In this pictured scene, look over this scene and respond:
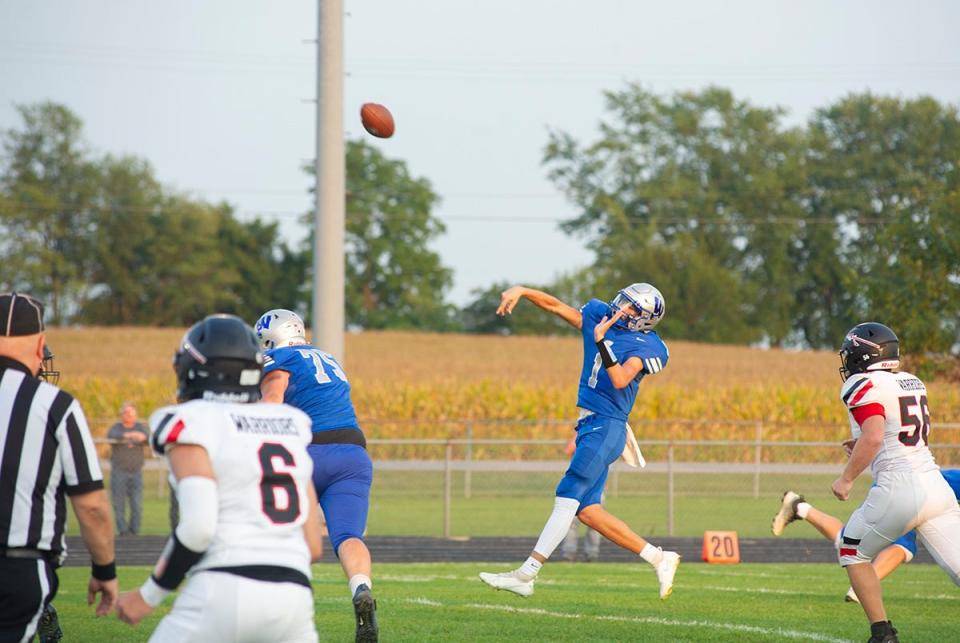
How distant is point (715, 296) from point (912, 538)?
54948mm

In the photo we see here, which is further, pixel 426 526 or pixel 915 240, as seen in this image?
pixel 915 240

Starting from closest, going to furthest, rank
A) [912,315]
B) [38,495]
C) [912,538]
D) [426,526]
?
[38,495] < [912,538] < [426,526] < [912,315]

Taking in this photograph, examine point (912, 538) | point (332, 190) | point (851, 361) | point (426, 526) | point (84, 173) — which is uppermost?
point (84, 173)

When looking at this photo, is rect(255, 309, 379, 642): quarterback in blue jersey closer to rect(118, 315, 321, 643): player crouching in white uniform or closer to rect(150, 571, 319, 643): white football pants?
rect(118, 315, 321, 643): player crouching in white uniform

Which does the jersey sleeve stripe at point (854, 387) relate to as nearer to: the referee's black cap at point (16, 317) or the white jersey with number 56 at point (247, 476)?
the white jersey with number 56 at point (247, 476)

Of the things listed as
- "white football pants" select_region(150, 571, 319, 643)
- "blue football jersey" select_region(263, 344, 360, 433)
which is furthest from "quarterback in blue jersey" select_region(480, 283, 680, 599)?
"white football pants" select_region(150, 571, 319, 643)

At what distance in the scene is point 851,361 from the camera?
721 cm

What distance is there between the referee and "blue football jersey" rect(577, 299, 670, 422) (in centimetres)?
443

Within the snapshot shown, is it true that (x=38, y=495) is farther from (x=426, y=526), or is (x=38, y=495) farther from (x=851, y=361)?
(x=426, y=526)

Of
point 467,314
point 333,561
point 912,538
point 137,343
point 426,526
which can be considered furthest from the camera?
point 467,314

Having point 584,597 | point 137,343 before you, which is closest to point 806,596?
Result: point 584,597

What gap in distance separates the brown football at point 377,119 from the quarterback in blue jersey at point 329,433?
6478 millimetres

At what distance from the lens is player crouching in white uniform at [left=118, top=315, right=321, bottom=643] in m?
3.83

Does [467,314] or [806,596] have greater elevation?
[467,314]
